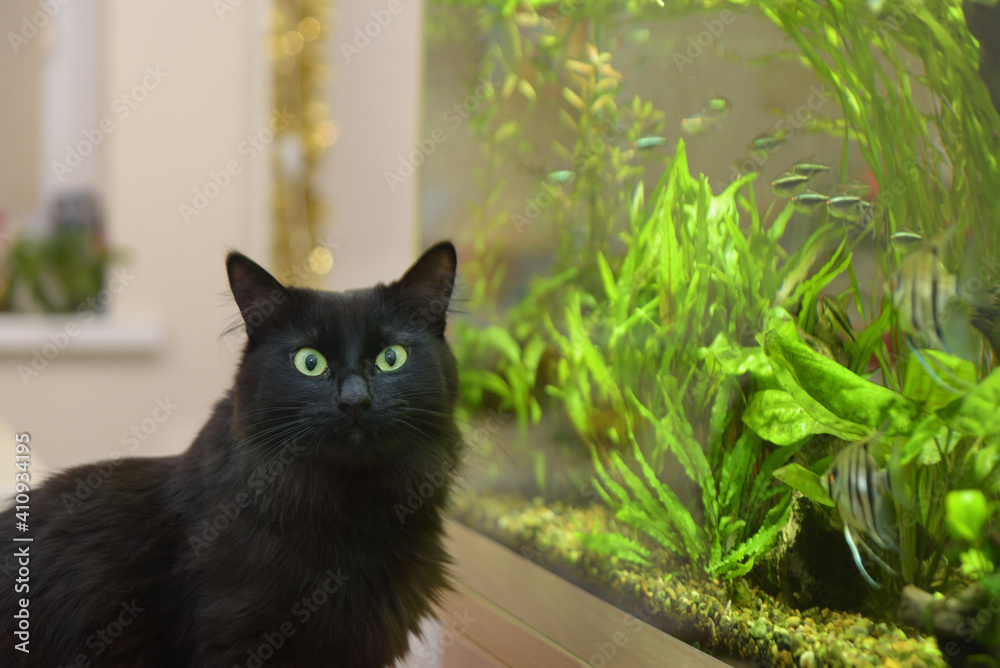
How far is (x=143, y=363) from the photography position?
2.51 metres

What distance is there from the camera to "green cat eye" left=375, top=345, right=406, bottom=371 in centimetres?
82

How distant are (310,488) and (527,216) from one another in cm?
91

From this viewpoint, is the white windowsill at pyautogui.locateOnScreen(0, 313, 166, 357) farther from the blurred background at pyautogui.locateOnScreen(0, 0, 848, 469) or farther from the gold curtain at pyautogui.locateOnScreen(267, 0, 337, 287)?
the gold curtain at pyautogui.locateOnScreen(267, 0, 337, 287)

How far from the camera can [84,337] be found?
2.41 meters

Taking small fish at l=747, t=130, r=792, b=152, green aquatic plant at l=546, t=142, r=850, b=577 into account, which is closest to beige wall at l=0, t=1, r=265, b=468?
green aquatic plant at l=546, t=142, r=850, b=577

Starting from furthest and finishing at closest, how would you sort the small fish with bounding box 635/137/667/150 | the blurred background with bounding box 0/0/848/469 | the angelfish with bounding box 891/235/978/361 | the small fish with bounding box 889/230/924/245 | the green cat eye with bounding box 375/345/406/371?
the blurred background with bounding box 0/0/848/469
the small fish with bounding box 635/137/667/150
the green cat eye with bounding box 375/345/406/371
the small fish with bounding box 889/230/924/245
the angelfish with bounding box 891/235/978/361

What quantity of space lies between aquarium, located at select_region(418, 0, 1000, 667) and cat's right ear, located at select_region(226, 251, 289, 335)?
0.98ft

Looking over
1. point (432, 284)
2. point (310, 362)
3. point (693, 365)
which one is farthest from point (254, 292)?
point (693, 365)

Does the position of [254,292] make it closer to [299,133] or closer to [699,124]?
[699,124]

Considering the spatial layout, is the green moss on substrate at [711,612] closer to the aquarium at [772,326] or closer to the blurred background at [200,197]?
the aquarium at [772,326]

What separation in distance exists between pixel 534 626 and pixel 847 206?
0.74 m

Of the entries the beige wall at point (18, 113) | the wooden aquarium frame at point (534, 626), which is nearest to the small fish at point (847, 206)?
the wooden aquarium frame at point (534, 626)

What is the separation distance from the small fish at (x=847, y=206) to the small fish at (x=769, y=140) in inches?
4.7

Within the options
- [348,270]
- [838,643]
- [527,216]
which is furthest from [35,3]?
[838,643]
